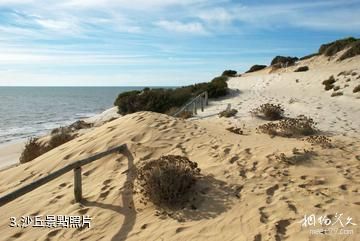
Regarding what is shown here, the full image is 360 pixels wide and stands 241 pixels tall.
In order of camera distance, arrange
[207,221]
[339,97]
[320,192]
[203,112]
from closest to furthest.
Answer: [207,221] → [320,192] → [203,112] → [339,97]

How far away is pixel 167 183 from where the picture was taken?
6.69m

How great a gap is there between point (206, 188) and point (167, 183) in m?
0.86

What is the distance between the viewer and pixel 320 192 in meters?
6.58

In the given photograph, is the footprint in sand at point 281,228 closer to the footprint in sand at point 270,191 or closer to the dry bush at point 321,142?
the footprint in sand at point 270,191

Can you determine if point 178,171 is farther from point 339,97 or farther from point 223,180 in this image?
point 339,97

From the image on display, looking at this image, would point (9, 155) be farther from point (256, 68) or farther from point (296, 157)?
point (256, 68)

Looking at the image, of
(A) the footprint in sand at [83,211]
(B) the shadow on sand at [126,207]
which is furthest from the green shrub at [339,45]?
(A) the footprint in sand at [83,211]

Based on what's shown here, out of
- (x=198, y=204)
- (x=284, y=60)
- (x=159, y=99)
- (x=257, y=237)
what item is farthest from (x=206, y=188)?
(x=284, y=60)

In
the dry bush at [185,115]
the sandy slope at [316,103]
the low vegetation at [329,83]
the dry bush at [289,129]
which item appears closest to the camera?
the dry bush at [289,129]

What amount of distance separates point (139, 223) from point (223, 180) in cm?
194

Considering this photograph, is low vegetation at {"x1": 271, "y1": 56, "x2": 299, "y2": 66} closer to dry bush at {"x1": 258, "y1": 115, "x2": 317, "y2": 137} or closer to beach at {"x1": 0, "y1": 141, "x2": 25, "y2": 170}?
beach at {"x1": 0, "y1": 141, "x2": 25, "y2": 170}

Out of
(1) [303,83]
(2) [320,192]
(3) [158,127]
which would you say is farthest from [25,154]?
(1) [303,83]

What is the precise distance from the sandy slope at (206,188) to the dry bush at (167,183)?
240 mm

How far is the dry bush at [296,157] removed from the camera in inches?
316
